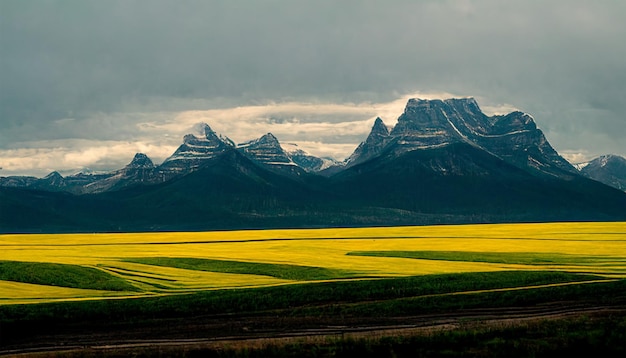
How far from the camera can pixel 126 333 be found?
51.6m

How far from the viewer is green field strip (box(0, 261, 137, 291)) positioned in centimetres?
7619

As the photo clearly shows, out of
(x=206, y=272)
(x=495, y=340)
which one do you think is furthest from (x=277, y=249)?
(x=495, y=340)

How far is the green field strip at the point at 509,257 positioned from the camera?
94.2 m

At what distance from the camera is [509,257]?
4003 inches

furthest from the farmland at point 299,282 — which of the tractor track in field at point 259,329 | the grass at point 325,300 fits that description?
the tractor track in field at point 259,329

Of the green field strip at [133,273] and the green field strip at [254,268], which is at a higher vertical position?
the green field strip at [254,268]

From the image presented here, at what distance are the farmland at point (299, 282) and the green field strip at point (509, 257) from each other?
0.44 feet

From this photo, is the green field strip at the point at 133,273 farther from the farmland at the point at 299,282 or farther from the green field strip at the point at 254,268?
the green field strip at the point at 254,268

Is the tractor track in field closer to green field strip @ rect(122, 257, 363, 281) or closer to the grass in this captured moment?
the grass

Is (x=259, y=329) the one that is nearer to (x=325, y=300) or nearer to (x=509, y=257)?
(x=325, y=300)

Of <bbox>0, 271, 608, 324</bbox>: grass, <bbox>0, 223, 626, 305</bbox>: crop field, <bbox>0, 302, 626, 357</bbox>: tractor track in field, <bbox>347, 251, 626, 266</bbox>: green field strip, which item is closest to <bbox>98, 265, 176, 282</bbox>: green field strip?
<bbox>0, 223, 626, 305</bbox>: crop field

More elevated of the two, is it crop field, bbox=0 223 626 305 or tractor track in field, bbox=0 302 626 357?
crop field, bbox=0 223 626 305

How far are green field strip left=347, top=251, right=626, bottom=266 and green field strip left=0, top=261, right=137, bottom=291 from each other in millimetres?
41975

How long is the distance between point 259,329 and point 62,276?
37532 millimetres
